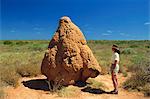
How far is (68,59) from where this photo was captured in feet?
27.7

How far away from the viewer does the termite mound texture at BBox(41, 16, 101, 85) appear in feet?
27.7

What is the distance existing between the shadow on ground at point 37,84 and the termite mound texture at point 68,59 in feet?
1.09

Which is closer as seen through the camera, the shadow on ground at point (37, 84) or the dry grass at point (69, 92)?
the dry grass at point (69, 92)

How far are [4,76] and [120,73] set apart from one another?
17.0 ft

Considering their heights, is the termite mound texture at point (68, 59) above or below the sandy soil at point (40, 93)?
above

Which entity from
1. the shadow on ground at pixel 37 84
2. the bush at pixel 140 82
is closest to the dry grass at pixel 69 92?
the shadow on ground at pixel 37 84

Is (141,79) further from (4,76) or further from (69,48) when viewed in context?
(4,76)

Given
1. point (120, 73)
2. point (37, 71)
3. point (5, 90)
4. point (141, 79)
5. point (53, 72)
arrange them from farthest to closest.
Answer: point (120, 73), point (37, 71), point (141, 79), point (53, 72), point (5, 90)

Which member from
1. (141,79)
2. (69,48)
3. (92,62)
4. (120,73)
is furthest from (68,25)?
(120,73)

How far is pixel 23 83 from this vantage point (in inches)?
356

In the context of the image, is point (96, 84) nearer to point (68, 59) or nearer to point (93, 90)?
point (93, 90)

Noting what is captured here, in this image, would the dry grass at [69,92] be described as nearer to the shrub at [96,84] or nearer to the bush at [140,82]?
the shrub at [96,84]

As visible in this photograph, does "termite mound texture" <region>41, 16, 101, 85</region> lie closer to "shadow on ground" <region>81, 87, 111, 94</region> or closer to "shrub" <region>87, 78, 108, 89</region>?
"shrub" <region>87, 78, 108, 89</region>

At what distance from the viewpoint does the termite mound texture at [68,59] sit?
845 centimetres
